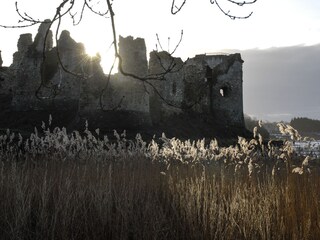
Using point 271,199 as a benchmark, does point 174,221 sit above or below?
below

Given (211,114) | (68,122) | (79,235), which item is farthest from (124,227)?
(211,114)

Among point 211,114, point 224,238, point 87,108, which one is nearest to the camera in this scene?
point 224,238

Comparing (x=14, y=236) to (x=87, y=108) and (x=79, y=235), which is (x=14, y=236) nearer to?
(x=79, y=235)

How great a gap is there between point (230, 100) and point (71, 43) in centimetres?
1096

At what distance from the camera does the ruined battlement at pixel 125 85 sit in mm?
21766

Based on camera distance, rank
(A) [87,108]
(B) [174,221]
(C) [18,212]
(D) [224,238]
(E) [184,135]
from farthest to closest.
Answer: (E) [184,135] < (A) [87,108] < (B) [174,221] < (C) [18,212] < (D) [224,238]

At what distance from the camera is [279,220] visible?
3.65 m

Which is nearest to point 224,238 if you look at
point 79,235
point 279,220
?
point 279,220

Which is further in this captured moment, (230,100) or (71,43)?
(230,100)

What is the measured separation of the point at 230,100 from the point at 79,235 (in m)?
26.2

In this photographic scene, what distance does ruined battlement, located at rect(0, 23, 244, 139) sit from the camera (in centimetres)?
2177

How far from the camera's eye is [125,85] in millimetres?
22000

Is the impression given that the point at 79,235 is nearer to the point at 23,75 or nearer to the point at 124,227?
the point at 124,227

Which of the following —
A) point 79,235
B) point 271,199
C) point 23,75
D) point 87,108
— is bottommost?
point 79,235
